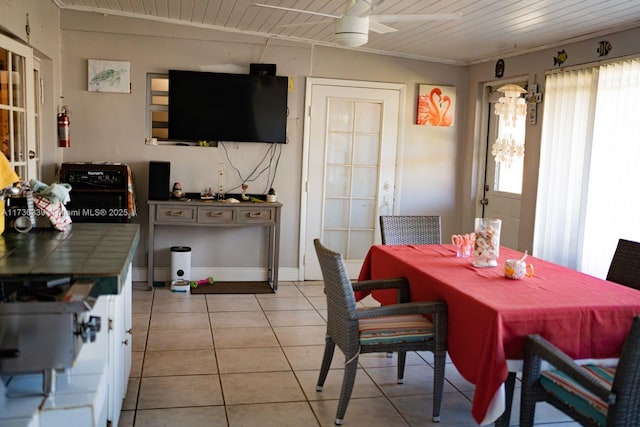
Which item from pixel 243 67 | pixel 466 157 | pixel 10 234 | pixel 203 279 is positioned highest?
pixel 243 67

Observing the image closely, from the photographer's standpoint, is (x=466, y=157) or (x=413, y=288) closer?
(x=413, y=288)

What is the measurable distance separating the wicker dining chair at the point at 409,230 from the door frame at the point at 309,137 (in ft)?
6.02

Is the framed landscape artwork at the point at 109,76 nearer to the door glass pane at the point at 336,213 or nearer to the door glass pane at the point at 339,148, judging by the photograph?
the door glass pane at the point at 339,148

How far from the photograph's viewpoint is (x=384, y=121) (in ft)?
20.0

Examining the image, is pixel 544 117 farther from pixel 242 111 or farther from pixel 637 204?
pixel 242 111

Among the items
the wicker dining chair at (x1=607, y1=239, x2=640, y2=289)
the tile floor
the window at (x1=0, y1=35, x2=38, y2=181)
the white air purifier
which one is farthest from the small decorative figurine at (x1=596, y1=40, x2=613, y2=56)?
the window at (x1=0, y1=35, x2=38, y2=181)

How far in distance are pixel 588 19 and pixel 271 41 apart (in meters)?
2.88

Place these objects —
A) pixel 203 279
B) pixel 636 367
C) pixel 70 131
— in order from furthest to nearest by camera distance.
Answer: pixel 203 279 → pixel 70 131 → pixel 636 367

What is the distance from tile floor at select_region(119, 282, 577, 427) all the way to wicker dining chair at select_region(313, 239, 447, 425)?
0.26 metres

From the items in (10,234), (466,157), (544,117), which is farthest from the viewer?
(466,157)

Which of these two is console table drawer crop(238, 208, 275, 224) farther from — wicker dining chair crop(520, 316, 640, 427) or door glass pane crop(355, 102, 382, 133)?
wicker dining chair crop(520, 316, 640, 427)

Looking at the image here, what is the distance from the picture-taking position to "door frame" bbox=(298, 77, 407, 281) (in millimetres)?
5891

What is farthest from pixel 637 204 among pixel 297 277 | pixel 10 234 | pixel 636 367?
pixel 10 234

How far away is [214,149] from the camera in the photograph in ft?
18.8
